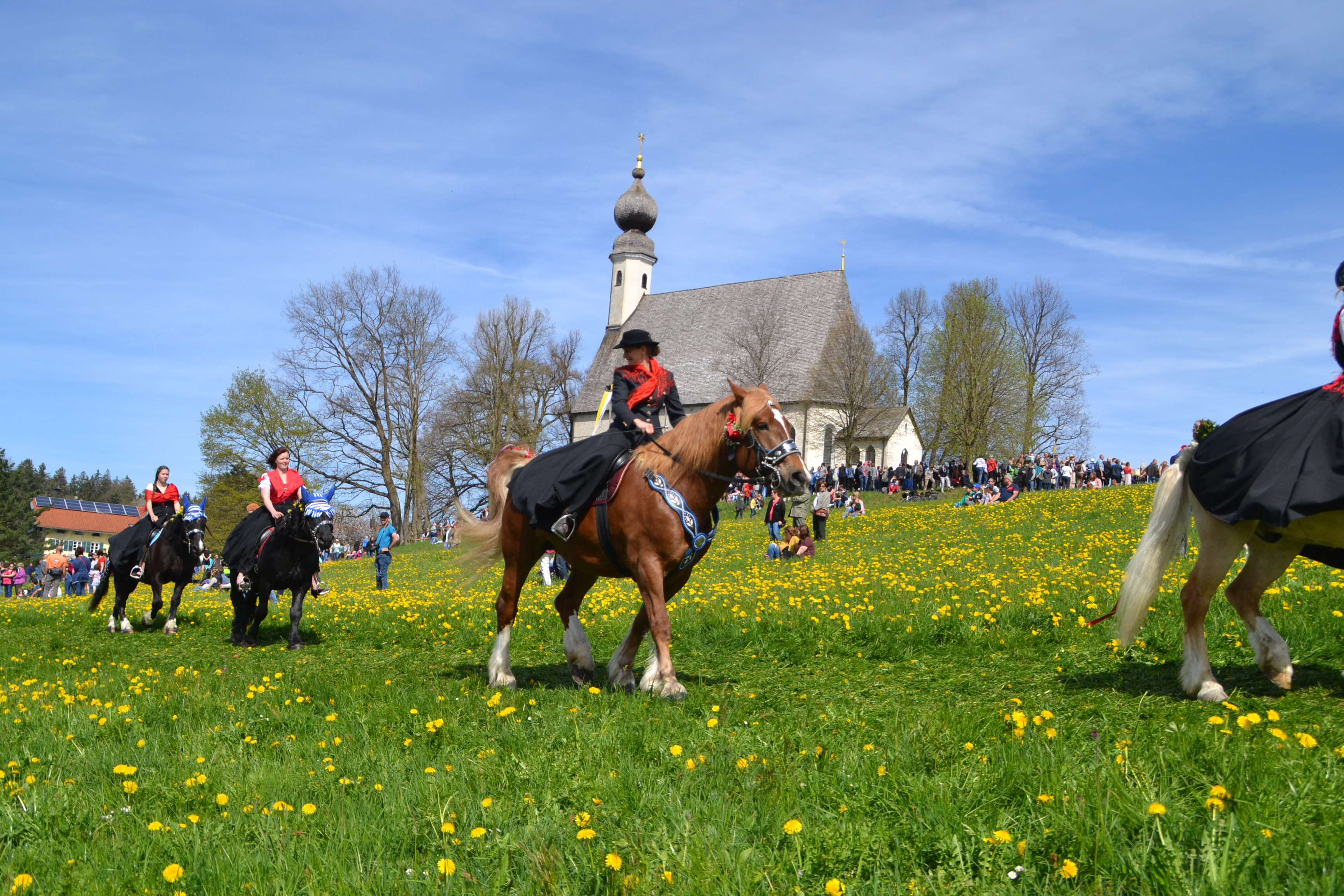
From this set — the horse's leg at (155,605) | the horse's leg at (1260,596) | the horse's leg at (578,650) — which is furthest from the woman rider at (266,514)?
the horse's leg at (1260,596)

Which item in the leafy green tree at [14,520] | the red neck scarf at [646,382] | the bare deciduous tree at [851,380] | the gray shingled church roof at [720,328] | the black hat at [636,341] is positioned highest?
the gray shingled church roof at [720,328]

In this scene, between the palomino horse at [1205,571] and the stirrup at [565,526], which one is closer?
the palomino horse at [1205,571]

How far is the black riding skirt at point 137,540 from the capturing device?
15.4 meters

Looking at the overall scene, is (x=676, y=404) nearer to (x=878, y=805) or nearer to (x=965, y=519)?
(x=878, y=805)

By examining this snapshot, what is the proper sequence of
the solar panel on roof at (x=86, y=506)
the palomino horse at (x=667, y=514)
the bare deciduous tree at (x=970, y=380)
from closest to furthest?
1. the palomino horse at (x=667, y=514)
2. the bare deciduous tree at (x=970, y=380)
3. the solar panel on roof at (x=86, y=506)

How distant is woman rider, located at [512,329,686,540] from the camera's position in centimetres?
784

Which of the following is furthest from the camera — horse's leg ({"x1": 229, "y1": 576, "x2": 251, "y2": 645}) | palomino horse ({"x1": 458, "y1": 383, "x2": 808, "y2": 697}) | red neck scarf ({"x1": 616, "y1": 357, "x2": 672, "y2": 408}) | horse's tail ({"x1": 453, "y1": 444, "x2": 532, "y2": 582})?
horse's leg ({"x1": 229, "y1": 576, "x2": 251, "y2": 645})

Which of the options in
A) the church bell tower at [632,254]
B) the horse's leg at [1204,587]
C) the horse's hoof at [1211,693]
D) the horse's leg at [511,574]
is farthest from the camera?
the church bell tower at [632,254]

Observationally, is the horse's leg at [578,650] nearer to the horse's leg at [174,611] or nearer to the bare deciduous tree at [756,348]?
the horse's leg at [174,611]

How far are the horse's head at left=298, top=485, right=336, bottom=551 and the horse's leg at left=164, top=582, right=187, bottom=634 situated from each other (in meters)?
3.75

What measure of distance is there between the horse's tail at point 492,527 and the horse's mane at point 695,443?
2210 millimetres

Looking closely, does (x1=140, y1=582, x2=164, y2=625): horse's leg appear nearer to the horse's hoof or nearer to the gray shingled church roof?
the horse's hoof

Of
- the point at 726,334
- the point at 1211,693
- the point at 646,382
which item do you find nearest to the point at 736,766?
the point at 1211,693

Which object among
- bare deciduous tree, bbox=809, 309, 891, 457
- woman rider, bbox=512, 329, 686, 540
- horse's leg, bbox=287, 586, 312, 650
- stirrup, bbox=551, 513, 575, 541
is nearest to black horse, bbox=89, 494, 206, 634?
horse's leg, bbox=287, 586, 312, 650
